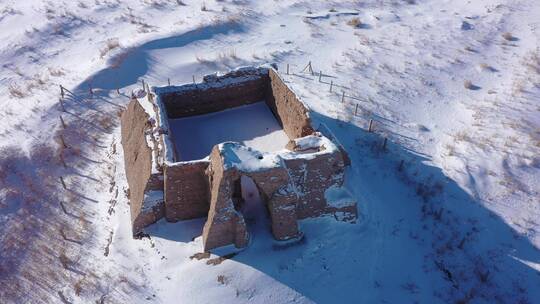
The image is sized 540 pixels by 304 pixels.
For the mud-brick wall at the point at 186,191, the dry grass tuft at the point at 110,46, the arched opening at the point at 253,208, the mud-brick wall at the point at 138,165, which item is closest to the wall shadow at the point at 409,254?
the arched opening at the point at 253,208

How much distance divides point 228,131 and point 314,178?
4.87 metres

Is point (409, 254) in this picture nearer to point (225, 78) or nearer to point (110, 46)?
point (225, 78)

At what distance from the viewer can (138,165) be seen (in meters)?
15.3

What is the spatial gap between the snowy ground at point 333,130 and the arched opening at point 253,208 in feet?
0.69

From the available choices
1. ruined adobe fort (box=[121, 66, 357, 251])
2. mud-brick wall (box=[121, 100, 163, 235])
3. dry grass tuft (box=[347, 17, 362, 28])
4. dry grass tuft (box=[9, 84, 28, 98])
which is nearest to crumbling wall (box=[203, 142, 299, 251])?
ruined adobe fort (box=[121, 66, 357, 251])

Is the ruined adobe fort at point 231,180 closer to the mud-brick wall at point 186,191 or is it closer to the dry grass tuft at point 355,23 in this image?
the mud-brick wall at point 186,191

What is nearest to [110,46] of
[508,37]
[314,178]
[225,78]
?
[225,78]

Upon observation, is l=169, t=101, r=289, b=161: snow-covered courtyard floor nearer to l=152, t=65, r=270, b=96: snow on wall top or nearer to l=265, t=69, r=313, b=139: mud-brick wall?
l=265, t=69, r=313, b=139: mud-brick wall

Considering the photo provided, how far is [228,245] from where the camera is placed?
13727 mm

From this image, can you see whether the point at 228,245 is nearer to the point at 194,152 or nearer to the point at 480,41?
the point at 194,152

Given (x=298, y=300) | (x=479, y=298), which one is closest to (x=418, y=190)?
(x=479, y=298)

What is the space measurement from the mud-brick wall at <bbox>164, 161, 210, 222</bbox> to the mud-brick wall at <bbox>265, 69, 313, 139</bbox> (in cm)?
397

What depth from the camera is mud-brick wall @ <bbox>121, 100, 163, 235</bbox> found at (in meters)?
14.0

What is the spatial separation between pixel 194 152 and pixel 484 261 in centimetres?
1040
